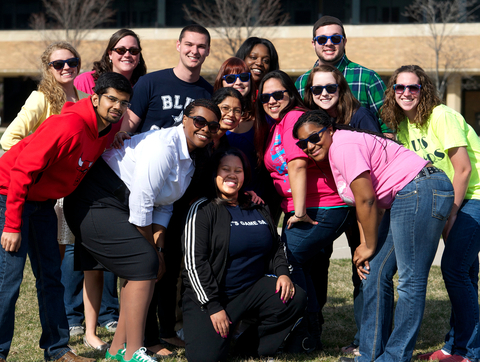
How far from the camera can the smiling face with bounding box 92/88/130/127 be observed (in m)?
3.77

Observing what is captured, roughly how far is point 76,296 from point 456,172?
3723 mm

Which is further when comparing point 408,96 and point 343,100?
point 343,100

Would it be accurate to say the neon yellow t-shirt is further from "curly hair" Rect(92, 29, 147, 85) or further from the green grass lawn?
"curly hair" Rect(92, 29, 147, 85)

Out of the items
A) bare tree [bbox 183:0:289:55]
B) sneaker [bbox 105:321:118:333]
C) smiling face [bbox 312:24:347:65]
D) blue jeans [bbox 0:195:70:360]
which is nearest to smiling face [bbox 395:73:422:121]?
smiling face [bbox 312:24:347:65]

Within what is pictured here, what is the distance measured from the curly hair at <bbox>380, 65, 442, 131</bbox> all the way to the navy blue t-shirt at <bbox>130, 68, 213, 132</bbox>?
Answer: 1.71 metres

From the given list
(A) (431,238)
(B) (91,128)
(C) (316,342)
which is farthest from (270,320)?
(B) (91,128)

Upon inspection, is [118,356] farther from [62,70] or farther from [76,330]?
[62,70]

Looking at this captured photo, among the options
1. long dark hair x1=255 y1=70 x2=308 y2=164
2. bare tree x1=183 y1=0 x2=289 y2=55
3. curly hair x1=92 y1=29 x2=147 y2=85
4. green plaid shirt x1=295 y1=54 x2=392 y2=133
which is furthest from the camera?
bare tree x1=183 y1=0 x2=289 y2=55

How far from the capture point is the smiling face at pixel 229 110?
437cm

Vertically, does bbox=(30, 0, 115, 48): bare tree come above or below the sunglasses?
above

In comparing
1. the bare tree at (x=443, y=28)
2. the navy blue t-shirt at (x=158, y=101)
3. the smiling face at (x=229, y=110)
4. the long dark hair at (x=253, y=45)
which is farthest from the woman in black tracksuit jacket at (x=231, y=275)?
the bare tree at (x=443, y=28)

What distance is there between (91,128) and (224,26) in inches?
840

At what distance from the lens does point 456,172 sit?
4.09m

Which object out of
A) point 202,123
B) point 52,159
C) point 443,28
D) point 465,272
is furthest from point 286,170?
point 443,28
